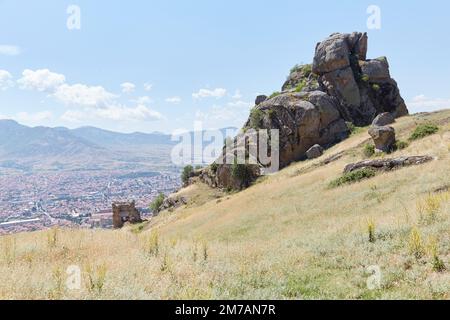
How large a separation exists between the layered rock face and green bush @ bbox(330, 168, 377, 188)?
21.2 m

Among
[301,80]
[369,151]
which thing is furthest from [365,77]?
[369,151]

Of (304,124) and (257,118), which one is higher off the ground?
(257,118)

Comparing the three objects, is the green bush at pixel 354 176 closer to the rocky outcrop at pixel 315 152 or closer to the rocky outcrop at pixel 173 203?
the rocky outcrop at pixel 315 152

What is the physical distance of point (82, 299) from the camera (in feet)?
24.8

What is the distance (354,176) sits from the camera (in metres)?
30.5

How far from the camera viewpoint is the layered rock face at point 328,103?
55.2m

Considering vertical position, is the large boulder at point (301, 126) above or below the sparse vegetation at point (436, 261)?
above

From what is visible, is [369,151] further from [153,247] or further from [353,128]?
[153,247]

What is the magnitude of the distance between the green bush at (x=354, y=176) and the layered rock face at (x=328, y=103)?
834 inches

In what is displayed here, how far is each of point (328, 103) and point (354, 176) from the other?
93.3 feet

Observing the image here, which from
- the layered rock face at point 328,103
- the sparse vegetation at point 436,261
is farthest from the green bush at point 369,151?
the sparse vegetation at point 436,261

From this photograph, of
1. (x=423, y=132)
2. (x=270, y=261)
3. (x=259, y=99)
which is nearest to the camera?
(x=270, y=261)
